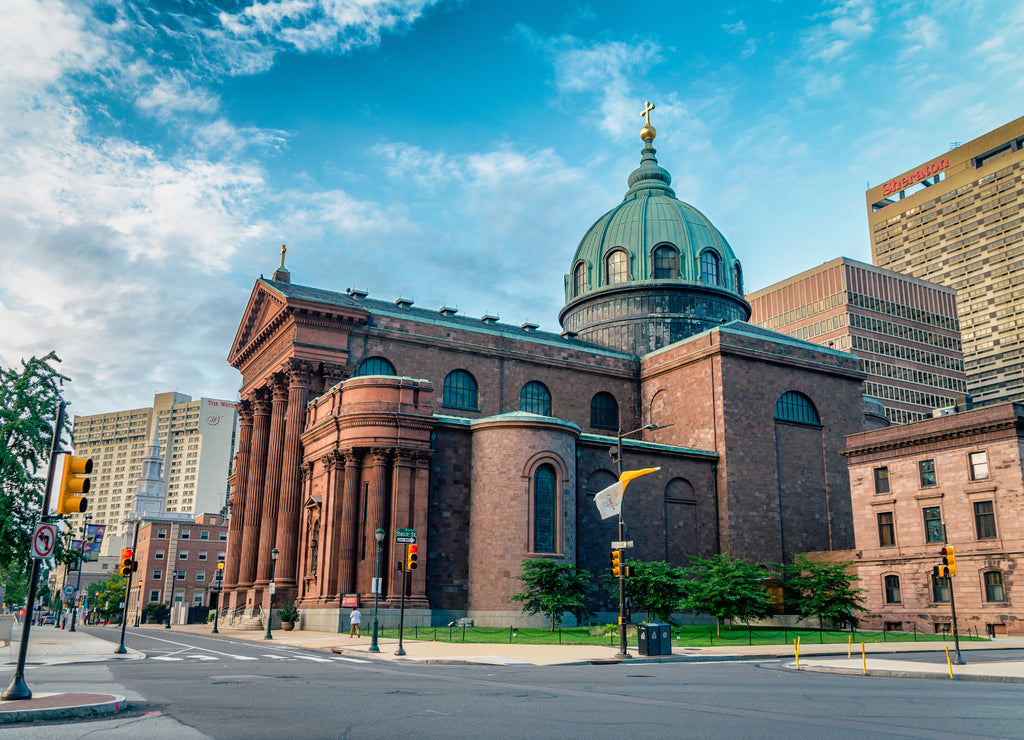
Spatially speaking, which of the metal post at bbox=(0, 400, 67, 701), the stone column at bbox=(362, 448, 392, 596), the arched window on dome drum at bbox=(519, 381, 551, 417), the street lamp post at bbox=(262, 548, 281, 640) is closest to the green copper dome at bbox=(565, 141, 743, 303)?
the arched window on dome drum at bbox=(519, 381, 551, 417)

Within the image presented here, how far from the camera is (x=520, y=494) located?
42969 mm

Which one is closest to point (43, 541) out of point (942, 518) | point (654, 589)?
point (654, 589)

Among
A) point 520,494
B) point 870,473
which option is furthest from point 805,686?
point 870,473

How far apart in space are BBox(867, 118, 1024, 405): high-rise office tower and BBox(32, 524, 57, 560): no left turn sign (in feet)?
489

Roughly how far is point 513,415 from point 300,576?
1457 centimetres

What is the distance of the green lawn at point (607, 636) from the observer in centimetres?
3522

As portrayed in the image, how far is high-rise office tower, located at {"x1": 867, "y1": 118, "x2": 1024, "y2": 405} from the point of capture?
463 feet

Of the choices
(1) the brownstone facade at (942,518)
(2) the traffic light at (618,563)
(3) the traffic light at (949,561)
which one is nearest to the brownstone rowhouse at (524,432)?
(1) the brownstone facade at (942,518)

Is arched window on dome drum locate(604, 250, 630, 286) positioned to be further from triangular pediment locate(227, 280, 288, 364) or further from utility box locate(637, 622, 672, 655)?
utility box locate(637, 622, 672, 655)

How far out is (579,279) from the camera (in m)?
67.4

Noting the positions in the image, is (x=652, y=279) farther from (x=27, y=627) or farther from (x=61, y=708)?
(x=61, y=708)

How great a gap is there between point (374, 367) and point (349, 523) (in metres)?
10.8

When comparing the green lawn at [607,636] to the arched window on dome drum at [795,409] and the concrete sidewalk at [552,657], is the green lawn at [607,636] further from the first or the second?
the arched window on dome drum at [795,409]

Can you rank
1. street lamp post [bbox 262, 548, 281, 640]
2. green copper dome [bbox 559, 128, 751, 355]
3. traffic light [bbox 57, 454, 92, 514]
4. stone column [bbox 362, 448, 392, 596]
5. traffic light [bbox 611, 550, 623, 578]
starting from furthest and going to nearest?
green copper dome [bbox 559, 128, 751, 355] < street lamp post [bbox 262, 548, 281, 640] < stone column [bbox 362, 448, 392, 596] < traffic light [bbox 611, 550, 623, 578] < traffic light [bbox 57, 454, 92, 514]
